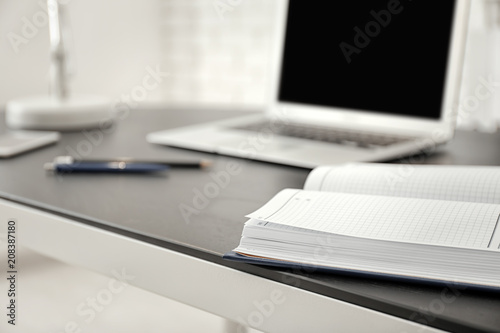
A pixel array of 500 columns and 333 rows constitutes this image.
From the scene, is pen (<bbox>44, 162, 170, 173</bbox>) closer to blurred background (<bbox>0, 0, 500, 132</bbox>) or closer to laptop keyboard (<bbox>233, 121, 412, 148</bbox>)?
laptop keyboard (<bbox>233, 121, 412, 148</bbox>)

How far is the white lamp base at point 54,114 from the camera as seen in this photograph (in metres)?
1.13

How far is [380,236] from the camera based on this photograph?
475 mm

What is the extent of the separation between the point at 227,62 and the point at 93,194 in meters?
2.47

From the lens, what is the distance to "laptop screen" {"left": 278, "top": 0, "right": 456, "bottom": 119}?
0.94m

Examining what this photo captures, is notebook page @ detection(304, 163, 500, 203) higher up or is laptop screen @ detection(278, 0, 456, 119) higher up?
laptop screen @ detection(278, 0, 456, 119)

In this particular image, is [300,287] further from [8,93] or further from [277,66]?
[8,93]

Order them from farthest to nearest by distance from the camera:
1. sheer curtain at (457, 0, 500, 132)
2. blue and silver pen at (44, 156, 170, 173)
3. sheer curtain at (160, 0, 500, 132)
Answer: sheer curtain at (160, 0, 500, 132) < sheer curtain at (457, 0, 500, 132) < blue and silver pen at (44, 156, 170, 173)

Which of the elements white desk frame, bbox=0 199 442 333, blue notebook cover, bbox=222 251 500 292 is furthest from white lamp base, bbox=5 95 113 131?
blue notebook cover, bbox=222 251 500 292

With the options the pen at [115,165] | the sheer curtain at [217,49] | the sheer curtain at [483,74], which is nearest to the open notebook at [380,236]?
the pen at [115,165]

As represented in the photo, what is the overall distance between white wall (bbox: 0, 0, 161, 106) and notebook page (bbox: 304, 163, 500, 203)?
217cm

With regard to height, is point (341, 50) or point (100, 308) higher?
point (341, 50)

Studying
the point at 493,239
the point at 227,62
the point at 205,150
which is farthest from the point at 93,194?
the point at 227,62

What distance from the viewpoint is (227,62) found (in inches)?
123

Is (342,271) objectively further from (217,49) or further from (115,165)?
(217,49)
